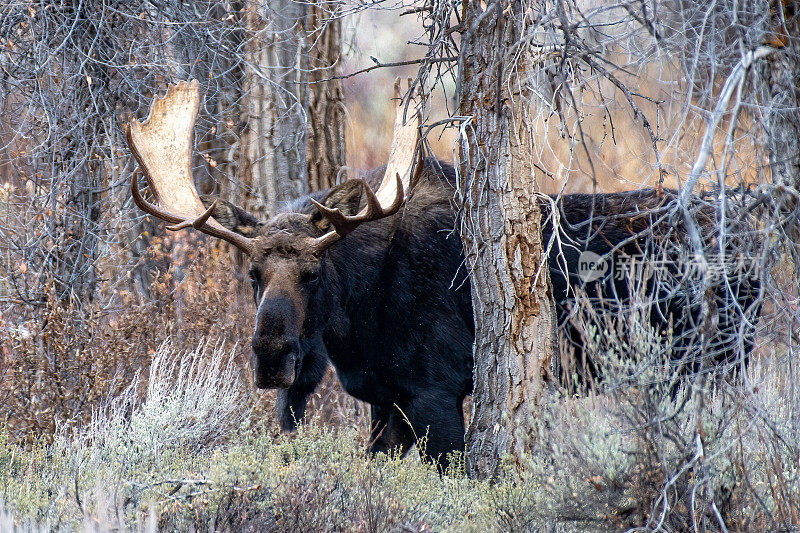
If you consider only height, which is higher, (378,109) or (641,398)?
(378,109)

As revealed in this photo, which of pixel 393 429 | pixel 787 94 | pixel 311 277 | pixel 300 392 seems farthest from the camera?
pixel 393 429

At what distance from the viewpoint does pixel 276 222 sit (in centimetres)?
543

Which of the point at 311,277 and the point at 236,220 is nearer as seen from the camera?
the point at 311,277

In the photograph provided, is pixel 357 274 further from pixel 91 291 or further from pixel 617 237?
pixel 91 291

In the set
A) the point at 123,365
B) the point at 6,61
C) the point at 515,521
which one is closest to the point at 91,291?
the point at 123,365

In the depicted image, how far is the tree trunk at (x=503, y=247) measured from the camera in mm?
4645

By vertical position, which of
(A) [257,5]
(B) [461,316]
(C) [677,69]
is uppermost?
(A) [257,5]

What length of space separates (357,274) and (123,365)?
74.3 inches

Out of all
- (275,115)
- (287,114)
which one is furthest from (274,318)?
(275,115)

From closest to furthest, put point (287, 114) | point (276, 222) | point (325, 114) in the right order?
1. point (276, 222)
2. point (287, 114)
3. point (325, 114)

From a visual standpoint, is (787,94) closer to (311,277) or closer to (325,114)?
(311,277)

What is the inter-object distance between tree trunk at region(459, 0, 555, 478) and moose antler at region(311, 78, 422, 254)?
0.53 metres

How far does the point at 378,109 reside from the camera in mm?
17062

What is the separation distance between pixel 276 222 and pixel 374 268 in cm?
69
